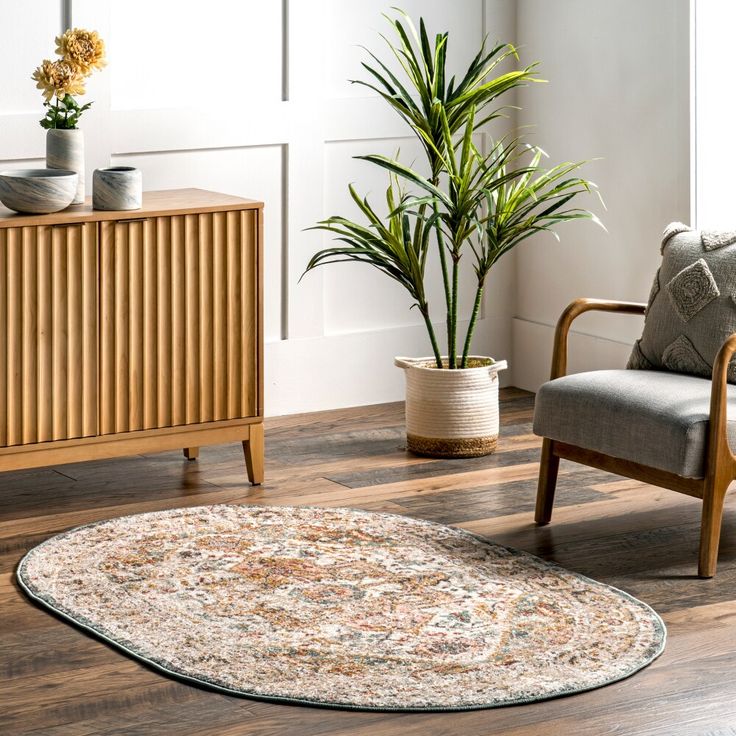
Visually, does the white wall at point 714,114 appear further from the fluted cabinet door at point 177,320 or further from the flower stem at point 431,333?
the fluted cabinet door at point 177,320

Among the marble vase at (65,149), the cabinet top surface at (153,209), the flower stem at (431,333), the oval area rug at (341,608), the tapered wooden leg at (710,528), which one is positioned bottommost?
the oval area rug at (341,608)

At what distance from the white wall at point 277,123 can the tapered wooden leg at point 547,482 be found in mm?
1493

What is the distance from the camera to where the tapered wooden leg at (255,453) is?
13.8 ft

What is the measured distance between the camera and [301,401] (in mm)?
5133

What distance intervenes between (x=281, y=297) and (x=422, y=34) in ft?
3.72

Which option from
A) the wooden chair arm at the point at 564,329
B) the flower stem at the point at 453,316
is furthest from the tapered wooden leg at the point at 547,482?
the flower stem at the point at 453,316

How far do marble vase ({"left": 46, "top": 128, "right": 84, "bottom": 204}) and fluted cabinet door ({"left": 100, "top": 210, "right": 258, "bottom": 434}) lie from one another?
0.77ft

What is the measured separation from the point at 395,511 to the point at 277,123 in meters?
1.60

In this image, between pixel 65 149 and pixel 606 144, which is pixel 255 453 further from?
pixel 606 144

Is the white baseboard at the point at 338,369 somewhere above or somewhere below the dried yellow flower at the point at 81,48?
below

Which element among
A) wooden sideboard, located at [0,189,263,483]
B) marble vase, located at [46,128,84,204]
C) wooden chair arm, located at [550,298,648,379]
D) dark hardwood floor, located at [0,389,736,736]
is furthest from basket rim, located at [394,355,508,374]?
marble vase, located at [46,128,84,204]

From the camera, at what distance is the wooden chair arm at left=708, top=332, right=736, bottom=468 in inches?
128

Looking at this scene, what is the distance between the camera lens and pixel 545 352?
5.42m

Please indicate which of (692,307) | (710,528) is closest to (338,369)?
(692,307)
